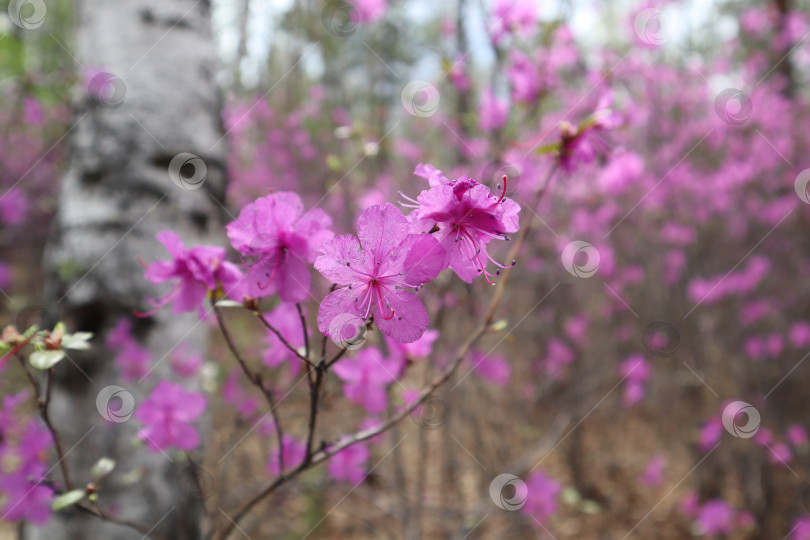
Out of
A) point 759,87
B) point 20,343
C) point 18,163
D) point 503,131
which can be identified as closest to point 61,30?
point 18,163

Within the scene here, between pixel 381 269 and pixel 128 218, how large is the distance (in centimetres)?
102

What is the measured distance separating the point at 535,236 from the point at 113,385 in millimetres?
2449

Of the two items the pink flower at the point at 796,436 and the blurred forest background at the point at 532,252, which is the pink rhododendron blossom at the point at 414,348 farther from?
the pink flower at the point at 796,436

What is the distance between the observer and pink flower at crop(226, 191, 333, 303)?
0.78 m

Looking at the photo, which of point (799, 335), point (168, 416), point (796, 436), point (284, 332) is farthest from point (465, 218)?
point (799, 335)

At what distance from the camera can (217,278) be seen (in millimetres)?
863

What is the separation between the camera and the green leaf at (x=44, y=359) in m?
0.75

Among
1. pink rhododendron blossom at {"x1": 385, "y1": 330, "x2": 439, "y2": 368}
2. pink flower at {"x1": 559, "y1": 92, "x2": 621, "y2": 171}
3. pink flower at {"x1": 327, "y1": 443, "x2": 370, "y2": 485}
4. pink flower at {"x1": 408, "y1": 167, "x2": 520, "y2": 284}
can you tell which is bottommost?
pink flower at {"x1": 327, "y1": 443, "x2": 370, "y2": 485}

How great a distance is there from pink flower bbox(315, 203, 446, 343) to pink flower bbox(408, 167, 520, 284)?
0.04m

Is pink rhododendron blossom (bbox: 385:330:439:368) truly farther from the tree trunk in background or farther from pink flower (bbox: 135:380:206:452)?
the tree trunk in background

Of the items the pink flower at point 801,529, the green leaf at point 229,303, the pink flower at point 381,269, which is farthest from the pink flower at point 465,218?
the pink flower at point 801,529

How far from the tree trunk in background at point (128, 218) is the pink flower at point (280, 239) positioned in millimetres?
750

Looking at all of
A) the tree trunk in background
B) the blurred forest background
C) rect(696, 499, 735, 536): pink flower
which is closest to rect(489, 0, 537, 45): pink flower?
the blurred forest background

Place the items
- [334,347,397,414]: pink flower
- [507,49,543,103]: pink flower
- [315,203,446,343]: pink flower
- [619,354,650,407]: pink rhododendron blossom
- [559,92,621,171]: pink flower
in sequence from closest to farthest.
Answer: [315,203,446,343]: pink flower, [559,92,621,171]: pink flower, [334,347,397,414]: pink flower, [507,49,543,103]: pink flower, [619,354,650,407]: pink rhododendron blossom
